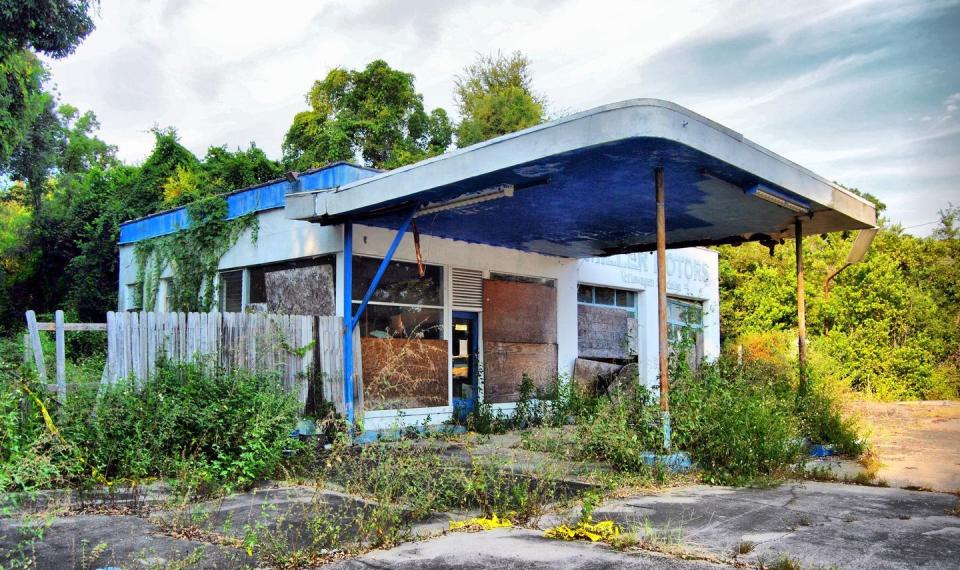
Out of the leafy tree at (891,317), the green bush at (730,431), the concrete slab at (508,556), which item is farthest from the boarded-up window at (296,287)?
the leafy tree at (891,317)

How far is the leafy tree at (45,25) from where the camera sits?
49.8ft

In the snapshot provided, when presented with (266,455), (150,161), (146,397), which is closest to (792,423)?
(266,455)

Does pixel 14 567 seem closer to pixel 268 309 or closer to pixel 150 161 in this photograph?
pixel 268 309

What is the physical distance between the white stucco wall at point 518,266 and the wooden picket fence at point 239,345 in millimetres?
761

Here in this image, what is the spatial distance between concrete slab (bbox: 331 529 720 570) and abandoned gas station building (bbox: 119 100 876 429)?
3.66m

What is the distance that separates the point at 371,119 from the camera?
32.9m

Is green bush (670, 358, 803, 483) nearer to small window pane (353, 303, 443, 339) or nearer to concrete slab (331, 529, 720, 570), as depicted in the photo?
concrete slab (331, 529, 720, 570)

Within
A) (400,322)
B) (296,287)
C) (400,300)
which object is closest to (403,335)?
(400,322)

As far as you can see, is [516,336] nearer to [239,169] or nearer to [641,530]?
[641,530]

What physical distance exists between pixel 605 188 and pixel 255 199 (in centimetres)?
642

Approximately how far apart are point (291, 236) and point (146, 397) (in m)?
4.51

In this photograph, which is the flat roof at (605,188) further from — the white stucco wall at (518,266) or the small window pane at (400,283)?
the small window pane at (400,283)

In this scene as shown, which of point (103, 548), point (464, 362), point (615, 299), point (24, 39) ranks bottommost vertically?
point (103, 548)

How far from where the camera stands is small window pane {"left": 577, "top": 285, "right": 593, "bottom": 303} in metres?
16.0
